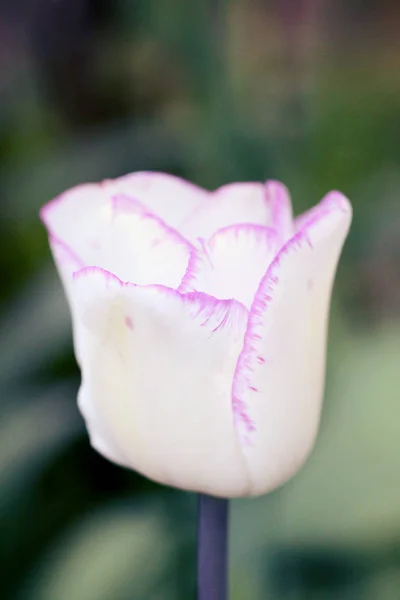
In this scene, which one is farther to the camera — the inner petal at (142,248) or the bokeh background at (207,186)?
the bokeh background at (207,186)

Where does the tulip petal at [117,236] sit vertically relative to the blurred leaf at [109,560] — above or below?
above

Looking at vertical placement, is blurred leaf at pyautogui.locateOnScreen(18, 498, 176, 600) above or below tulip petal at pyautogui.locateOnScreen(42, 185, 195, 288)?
below

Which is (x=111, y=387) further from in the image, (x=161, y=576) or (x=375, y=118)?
(x=375, y=118)

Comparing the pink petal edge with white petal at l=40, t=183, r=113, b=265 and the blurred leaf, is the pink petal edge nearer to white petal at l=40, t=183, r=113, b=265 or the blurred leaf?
white petal at l=40, t=183, r=113, b=265

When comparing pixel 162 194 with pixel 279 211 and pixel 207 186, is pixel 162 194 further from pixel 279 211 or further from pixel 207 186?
pixel 207 186

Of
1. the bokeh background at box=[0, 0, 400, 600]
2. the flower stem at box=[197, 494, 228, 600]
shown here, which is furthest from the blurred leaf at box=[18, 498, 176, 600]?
the flower stem at box=[197, 494, 228, 600]

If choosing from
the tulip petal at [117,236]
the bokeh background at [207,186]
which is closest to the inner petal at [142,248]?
the tulip petal at [117,236]

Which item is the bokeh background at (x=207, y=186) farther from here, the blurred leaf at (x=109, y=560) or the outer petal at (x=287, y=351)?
the outer petal at (x=287, y=351)

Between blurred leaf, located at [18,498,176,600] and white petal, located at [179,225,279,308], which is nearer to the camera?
white petal, located at [179,225,279,308]

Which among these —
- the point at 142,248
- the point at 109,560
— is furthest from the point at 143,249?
the point at 109,560
